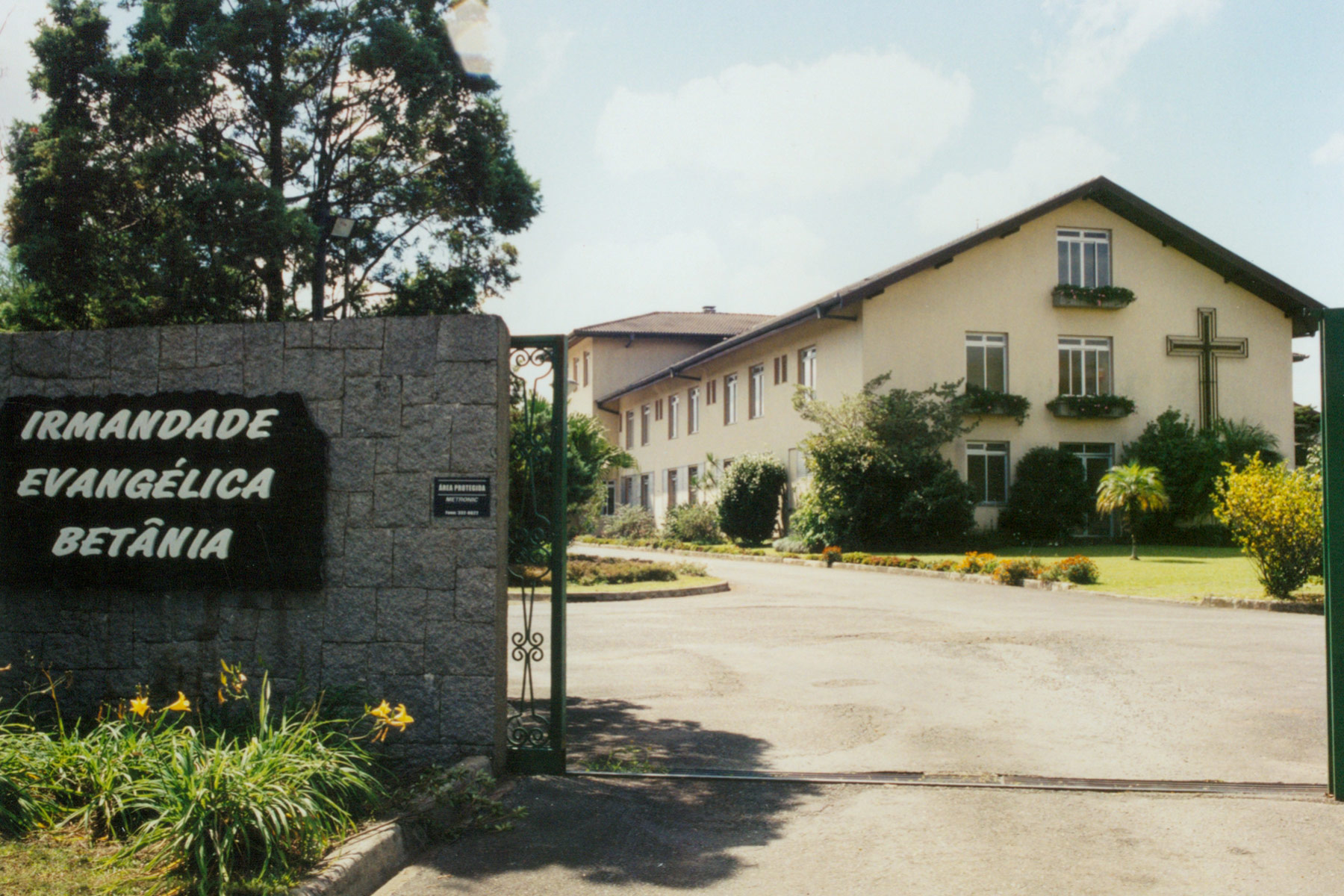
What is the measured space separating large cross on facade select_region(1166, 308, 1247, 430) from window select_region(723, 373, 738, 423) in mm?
13747

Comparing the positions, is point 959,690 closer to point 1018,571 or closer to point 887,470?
point 1018,571

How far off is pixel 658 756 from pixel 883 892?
92.3 inches

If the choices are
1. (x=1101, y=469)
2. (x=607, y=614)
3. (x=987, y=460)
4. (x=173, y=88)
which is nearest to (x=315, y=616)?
(x=607, y=614)

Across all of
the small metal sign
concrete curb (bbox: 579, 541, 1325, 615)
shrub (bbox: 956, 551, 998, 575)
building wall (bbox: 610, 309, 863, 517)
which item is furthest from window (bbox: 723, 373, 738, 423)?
the small metal sign

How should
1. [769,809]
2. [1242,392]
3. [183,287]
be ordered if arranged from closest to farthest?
[769,809], [183,287], [1242,392]

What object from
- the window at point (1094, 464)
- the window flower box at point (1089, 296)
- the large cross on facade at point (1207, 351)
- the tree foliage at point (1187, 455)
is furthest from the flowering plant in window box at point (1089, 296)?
the window at point (1094, 464)

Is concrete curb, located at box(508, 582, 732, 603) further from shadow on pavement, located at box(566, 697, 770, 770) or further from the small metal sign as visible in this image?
the small metal sign

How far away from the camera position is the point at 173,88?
2125cm

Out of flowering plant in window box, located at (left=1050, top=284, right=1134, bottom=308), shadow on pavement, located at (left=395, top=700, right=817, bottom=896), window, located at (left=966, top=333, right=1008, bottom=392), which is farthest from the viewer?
flowering plant in window box, located at (left=1050, top=284, right=1134, bottom=308)

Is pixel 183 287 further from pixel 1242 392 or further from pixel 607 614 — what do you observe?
pixel 1242 392

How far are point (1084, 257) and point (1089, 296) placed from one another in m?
1.51

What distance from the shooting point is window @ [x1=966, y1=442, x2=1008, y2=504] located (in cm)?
2883

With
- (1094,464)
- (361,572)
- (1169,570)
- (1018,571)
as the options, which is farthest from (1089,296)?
(361,572)

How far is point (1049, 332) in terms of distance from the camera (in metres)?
29.9
